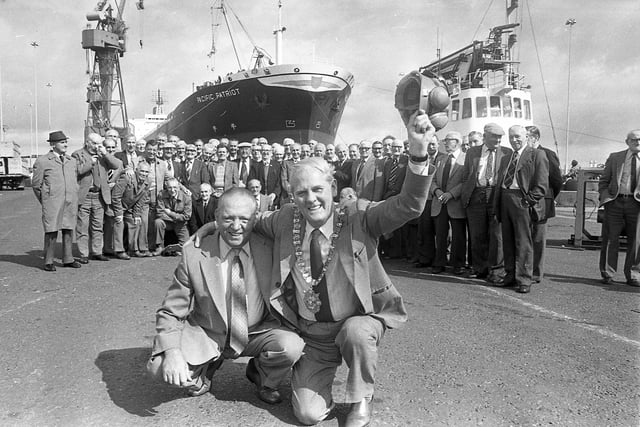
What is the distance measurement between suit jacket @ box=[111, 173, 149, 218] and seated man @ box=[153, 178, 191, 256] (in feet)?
1.01

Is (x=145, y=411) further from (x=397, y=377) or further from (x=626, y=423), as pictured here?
(x=626, y=423)

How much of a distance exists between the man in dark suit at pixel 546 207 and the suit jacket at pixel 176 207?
5153 mm

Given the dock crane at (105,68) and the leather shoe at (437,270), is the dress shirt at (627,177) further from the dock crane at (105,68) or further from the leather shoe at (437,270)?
the dock crane at (105,68)

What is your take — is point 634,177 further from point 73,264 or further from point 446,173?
point 73,264

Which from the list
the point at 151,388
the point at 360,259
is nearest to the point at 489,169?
the point at 360,259

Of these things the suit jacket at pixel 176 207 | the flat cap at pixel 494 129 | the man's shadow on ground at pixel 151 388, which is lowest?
the man's shadow on ground at pixel 151 388

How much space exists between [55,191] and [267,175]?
124 inches

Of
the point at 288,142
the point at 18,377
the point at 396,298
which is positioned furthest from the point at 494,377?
the point at 288,142

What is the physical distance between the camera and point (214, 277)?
2.59 meters

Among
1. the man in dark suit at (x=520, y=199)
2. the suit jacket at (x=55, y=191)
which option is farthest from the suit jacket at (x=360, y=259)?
the suit jacket at (x=55, y=191)

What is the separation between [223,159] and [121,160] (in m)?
1.61

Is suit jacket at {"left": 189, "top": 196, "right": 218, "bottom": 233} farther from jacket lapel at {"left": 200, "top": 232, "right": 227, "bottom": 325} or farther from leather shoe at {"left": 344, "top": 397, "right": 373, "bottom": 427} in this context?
leather shoe at {"left": 344, "top": 397, "right": 373, "bottom": 427}

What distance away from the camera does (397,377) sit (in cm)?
298

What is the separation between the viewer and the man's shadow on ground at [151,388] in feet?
8.46
